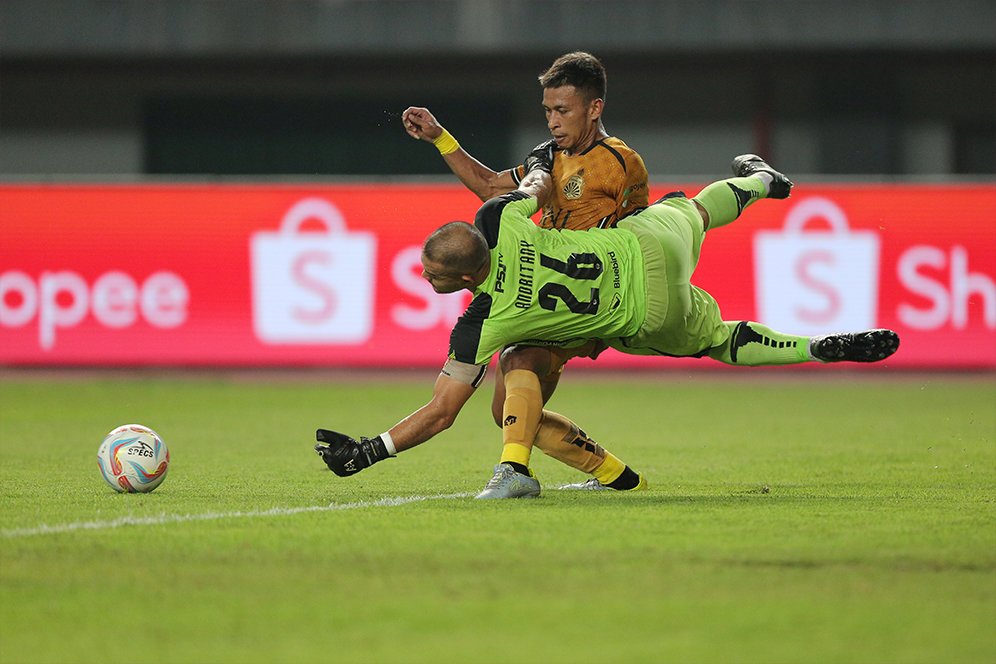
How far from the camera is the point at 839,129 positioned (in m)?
25.3

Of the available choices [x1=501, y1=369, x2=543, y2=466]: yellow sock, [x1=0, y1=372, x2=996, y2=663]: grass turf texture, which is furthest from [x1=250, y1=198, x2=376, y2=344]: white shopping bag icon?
[x1=501, y1=369, x2=543, y2=466]: yellow sock

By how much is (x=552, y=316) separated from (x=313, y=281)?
30.8 ft

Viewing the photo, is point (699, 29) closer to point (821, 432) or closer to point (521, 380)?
point (821, 432)

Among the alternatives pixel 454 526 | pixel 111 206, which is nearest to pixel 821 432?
pixel 454 526

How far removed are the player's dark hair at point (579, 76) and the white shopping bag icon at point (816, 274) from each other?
8711 mm

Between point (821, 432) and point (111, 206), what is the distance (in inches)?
339

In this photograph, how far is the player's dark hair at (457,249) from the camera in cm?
676

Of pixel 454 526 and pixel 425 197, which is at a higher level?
pixel 425 197

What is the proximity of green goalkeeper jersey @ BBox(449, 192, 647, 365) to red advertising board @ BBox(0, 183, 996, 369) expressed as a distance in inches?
350

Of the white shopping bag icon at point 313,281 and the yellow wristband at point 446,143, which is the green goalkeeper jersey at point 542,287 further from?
the white shopping bag icon at point 313,281

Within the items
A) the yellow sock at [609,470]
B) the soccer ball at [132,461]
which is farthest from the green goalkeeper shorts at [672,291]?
the soccer ball at [132,461]

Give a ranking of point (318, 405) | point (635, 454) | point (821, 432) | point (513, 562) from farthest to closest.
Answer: point (318, 405)
point (821, 432)
point (635, 454)
point (513, 562)

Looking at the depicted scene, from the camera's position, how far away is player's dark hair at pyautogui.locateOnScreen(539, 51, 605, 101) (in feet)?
25.0

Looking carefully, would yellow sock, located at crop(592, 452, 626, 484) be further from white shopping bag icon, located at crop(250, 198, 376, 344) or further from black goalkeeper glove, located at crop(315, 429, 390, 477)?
white shopping bag icon, located at crop(250, 198, 376, 344)
